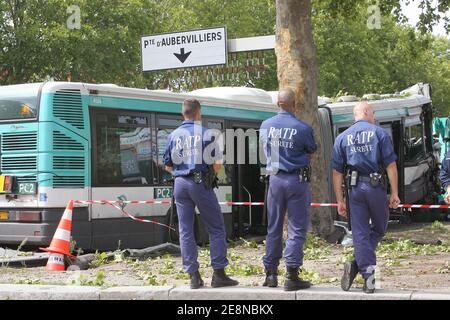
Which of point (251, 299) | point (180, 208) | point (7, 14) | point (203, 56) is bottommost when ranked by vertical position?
point (251, 299)

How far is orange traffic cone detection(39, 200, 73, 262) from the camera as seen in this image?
385 inches

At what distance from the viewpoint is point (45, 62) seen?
79.1 feet

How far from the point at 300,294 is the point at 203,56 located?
8.69 metres

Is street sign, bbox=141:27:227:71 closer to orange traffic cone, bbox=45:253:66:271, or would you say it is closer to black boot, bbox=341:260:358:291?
orange traffic cone, bbox=45:253:66:271

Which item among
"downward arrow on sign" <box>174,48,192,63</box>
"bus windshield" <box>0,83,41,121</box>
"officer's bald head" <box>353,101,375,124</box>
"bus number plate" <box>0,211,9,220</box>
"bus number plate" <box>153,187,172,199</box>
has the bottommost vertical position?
"bus number plate" <box>0,211,9,220</box>

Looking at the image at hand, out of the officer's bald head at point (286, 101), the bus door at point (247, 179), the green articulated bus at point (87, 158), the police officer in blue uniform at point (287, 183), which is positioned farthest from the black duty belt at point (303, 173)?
the bus door at point (247, 179)

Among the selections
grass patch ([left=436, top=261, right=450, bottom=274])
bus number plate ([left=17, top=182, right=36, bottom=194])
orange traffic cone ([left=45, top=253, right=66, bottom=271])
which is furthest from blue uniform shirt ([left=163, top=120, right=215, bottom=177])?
bus number plate ([left=17, top=182, right=36, bottom=194])

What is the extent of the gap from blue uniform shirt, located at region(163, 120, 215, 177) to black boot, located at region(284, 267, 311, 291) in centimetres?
128

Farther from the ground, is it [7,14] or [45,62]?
[7,14]

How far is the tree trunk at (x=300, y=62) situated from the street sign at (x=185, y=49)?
170 cm

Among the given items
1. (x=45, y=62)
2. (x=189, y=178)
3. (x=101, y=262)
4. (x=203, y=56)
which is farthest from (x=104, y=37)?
(x=189, y=178)

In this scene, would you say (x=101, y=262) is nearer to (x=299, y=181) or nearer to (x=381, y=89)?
(x=299, y=181)

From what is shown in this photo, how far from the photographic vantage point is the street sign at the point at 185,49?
47.3ft

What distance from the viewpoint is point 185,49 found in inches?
579
